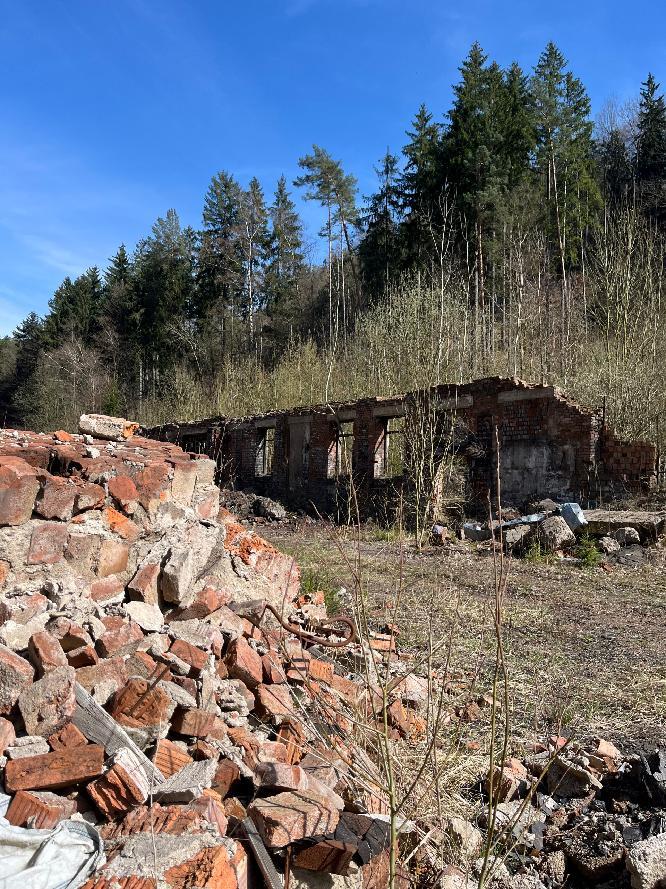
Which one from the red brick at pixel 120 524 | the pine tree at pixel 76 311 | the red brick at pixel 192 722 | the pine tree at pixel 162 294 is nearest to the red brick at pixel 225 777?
the red brick at pixel 192 722

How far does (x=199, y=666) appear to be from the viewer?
9.80ft

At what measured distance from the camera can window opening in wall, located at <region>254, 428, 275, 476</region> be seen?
18.1m

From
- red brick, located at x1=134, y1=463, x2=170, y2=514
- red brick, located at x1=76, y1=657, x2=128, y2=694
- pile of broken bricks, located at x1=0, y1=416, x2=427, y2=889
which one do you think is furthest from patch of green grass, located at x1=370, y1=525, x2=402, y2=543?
red brick, located at x1=76, y1=657, x2=128, y2=694

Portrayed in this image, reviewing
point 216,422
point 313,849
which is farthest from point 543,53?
point 313,849

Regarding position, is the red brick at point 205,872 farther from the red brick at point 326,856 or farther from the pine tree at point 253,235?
the pine tree at point 253,235

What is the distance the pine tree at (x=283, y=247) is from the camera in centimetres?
3381

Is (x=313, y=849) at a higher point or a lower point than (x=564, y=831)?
higher

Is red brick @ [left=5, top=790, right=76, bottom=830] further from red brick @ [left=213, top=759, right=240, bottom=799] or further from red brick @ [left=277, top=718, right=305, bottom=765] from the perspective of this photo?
red brick @ [left=277, top=718, right=305, bottom=765]

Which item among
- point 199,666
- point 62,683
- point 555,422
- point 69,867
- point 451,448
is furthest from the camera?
point 451,448

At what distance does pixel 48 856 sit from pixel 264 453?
16.7m

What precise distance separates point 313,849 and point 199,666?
3.67 ft

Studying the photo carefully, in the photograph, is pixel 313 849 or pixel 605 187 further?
pixel 605 187

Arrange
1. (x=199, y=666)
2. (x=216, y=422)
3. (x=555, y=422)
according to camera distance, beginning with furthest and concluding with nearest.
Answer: (x=216, y=422) → (x=555, y=422) → (x=199, y=666)

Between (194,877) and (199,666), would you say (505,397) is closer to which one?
(199,666)
